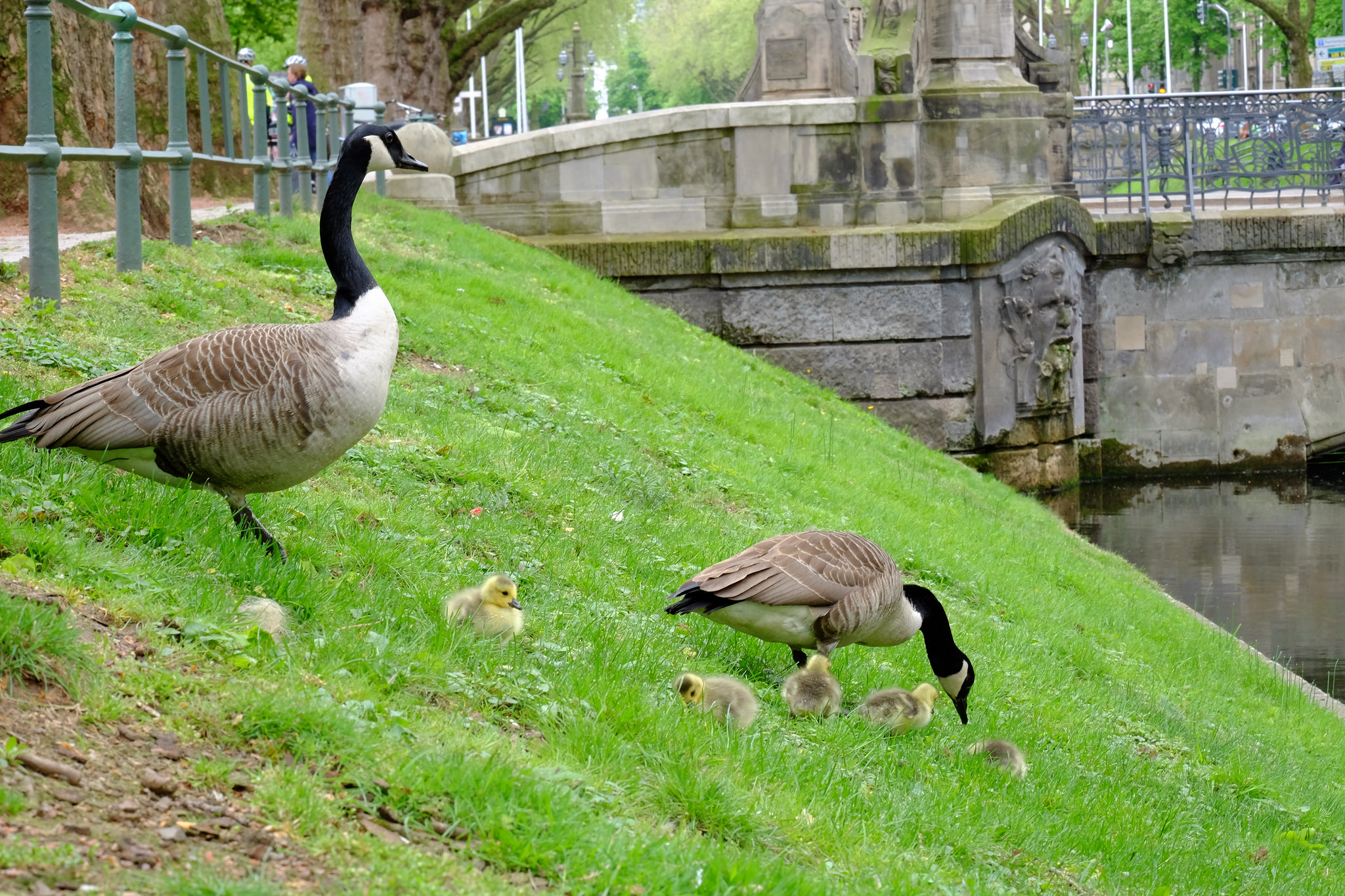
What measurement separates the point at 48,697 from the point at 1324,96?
89.3ft

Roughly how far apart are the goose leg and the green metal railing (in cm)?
360

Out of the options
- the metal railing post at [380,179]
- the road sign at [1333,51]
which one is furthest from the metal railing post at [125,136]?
the road sign at [1333,51]

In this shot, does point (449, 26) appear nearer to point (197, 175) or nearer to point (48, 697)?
point (197, 175)

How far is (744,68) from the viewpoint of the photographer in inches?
3258

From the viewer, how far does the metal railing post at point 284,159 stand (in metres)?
13.8

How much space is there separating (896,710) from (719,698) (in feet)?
2.89

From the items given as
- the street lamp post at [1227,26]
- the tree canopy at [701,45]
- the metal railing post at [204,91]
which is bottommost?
the metal railing post at [204,91]

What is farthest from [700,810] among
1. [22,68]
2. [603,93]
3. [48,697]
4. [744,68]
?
[603,93]

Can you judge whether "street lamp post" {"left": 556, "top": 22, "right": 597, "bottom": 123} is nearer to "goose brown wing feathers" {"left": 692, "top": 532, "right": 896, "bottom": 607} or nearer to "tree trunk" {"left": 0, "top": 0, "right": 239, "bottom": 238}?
"tree trunk" {"left": 0, "top": 0, "right": 239, "bottom": 238}

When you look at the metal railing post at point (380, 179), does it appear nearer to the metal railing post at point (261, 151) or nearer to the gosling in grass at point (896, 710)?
the metal railing post at point (261, 151)

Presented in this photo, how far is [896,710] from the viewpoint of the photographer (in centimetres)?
538

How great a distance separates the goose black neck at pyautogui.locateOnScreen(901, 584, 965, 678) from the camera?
582 cm

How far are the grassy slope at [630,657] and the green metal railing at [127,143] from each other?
0.34m

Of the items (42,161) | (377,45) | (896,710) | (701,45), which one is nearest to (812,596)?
(896,710)
